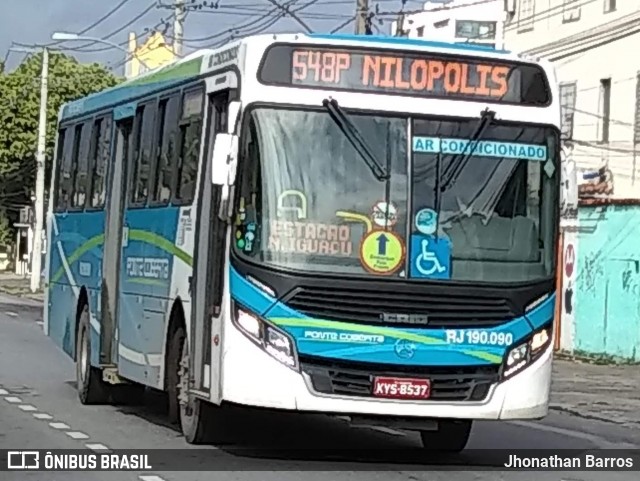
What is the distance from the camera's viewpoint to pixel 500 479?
12.6 meters

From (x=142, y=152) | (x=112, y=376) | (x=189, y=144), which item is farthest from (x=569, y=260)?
(x=189, y=144)

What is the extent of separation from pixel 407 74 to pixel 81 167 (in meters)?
7.16

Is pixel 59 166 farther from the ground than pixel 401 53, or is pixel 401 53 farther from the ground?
pixel 401 53

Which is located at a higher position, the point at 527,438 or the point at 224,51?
the point at 224,51

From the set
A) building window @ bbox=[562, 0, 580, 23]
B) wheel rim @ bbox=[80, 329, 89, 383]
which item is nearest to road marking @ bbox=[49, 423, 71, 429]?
wheel rim @ bbox=[80, 329, 89, 383]

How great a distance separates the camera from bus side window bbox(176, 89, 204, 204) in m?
13.9

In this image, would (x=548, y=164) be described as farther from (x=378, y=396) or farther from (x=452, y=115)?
(x=378, y=396)

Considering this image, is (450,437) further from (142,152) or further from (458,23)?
(458,23)

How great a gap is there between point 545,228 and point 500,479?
1.98m

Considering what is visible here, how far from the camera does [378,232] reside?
12305 mm

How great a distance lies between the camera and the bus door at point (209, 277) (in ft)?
41.7

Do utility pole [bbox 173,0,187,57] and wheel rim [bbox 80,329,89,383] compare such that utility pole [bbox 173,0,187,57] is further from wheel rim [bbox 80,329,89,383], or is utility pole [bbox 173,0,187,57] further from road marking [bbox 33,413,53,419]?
road marking [bbox 33,413,53,419]

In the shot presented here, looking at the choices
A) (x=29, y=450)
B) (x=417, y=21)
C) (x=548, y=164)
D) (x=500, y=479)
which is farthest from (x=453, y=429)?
(x=417, y=21)

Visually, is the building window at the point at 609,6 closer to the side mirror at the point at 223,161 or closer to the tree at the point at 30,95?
the side mirror at the point at 223,161
